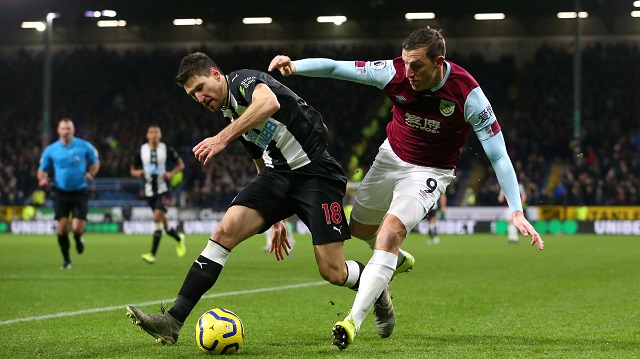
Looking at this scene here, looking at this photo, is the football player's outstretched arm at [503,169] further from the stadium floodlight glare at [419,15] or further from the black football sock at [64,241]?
the stadium floodlight glare at [419,15]

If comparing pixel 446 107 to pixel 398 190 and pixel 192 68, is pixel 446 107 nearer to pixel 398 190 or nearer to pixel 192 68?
pixel 398 190

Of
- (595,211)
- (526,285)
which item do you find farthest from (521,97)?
(526,285)

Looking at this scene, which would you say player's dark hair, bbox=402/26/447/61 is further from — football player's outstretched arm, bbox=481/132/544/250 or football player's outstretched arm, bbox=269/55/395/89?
football player's outstretched arm, bbox=481/132/544/250

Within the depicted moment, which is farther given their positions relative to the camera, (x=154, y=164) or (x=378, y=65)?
(x=154, y=164)

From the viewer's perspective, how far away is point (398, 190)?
249 inches

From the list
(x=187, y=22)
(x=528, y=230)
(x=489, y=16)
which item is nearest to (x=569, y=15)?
(x=489, y=16)

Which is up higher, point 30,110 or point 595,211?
point 30,110

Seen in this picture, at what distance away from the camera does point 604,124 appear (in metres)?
35.2

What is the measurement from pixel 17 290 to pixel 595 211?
2318cm

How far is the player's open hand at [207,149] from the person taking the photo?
5098mm

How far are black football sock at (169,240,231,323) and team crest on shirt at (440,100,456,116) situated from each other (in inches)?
66.0

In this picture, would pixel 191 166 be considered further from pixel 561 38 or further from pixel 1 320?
pixel 1 320

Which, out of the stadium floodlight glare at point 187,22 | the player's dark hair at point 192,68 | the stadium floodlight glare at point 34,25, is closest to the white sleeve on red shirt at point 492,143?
the player's dark hair at point 192,68

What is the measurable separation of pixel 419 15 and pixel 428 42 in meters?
32.1
